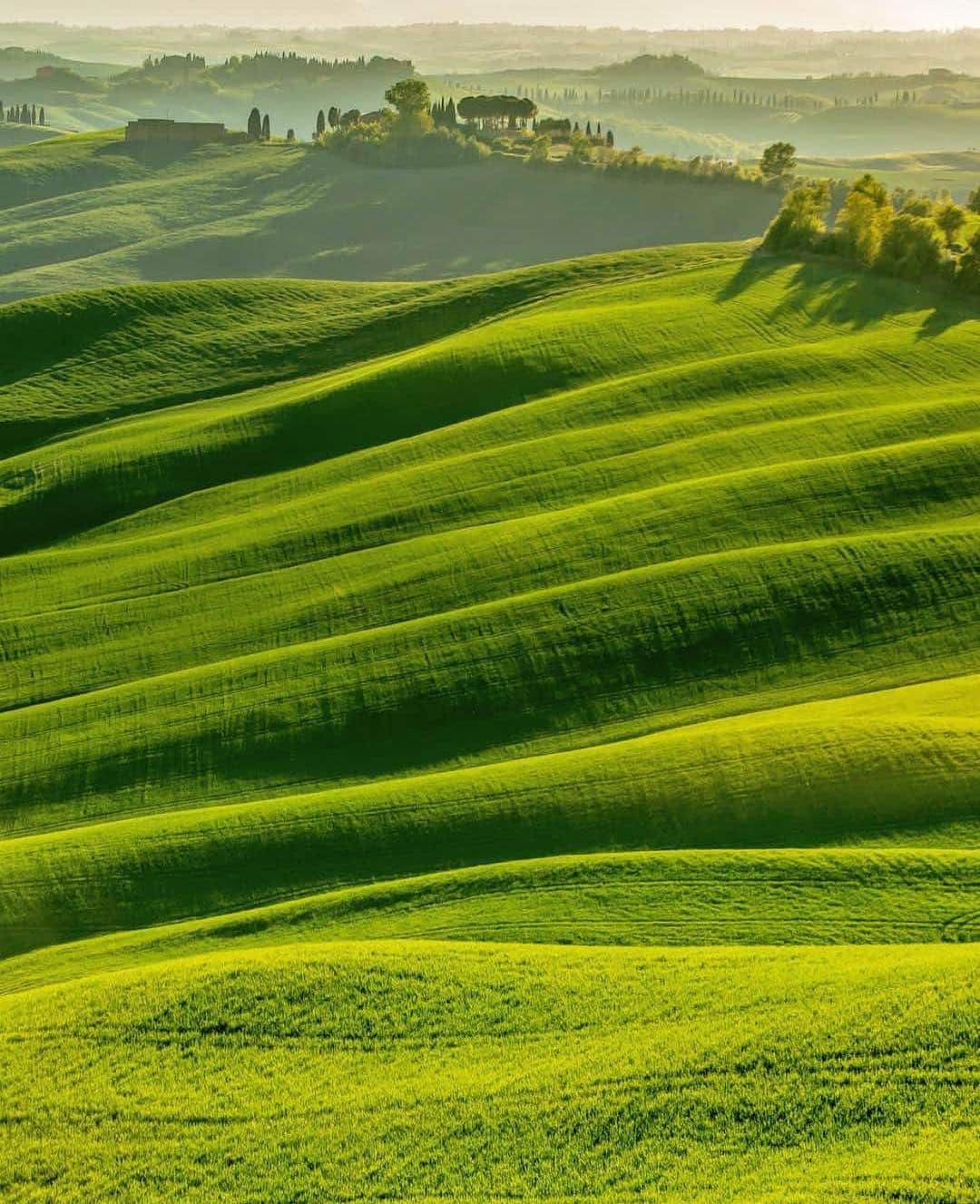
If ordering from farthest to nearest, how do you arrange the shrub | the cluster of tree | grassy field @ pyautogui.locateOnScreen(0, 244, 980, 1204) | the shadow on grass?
the shrub
the cluster of tree
the shadow on grass
grassy field @ pyautogui.locateOnScreen(0, 244, 980, 1204)

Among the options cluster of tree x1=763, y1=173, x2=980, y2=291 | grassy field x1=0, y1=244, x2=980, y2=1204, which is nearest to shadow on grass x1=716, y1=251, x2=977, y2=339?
grassy field x1=0, y1=244, x2=980, y2=1204

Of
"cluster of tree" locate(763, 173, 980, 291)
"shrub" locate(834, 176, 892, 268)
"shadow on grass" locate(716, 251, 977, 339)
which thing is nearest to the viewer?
"shadow on grass" locate(716, 251, 977, 339)

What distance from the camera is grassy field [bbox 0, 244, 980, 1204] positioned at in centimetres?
2809

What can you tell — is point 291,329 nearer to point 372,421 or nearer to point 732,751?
point 372,421

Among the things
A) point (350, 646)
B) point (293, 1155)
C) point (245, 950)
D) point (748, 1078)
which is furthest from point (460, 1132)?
point (350, 646)

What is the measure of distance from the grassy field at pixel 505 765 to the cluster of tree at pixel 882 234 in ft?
16.9

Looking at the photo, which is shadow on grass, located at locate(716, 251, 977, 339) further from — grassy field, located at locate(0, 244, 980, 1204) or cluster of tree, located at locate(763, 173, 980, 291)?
cluster of tree, located at locate(763, 173, 980, 291)

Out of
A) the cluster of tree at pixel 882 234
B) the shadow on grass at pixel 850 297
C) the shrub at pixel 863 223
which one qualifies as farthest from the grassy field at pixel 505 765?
the shrub at pixel 863 223

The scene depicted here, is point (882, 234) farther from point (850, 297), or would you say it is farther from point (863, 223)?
point (850, 297)

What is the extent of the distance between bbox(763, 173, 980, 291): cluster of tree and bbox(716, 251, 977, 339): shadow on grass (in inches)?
69.5

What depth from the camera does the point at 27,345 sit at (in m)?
96.9

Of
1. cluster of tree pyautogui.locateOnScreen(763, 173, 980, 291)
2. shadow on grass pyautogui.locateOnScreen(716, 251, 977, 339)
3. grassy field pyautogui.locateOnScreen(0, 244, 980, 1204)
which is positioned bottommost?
grassy field pyautogui.locateOnScreen(0, 244, 980, 1204)

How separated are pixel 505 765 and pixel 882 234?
7815 cm

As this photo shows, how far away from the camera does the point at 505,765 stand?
46.2m
